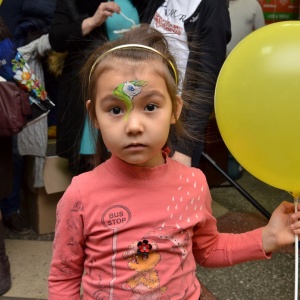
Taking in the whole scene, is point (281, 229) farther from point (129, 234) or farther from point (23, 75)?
point (23, 75)

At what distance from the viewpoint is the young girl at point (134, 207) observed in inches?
46.6

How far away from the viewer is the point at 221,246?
4.61 feet

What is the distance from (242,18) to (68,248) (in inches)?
105

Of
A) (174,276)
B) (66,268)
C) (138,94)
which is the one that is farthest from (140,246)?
(138,94)

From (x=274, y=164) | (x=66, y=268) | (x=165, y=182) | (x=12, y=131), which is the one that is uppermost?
(x=274, y=164)

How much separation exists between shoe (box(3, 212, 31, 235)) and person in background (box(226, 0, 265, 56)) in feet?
6.19

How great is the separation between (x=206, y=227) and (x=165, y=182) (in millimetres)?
212

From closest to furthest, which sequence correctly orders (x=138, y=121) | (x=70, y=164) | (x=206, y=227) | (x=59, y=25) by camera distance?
(x=138, y=121), (x=206, y=227), (x=59, y=25), (x=70, y=164)

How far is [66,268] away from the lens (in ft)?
4.30

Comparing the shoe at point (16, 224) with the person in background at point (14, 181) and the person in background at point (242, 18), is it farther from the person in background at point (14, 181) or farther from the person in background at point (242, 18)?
the person in background at point (242, 18)

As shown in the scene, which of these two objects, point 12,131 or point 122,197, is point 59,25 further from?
point 122,197

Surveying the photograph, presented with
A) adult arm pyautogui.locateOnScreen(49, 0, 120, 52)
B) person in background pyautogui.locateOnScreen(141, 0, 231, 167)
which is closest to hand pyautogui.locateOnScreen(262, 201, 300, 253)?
person in background pyautogui.locateOnScreen(141, 0, 231, 167)

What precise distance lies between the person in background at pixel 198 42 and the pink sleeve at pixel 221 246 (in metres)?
0.54

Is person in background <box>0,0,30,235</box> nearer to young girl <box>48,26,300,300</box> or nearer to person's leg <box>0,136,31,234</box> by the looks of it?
person's leg <box>0,136,31,234</box>
